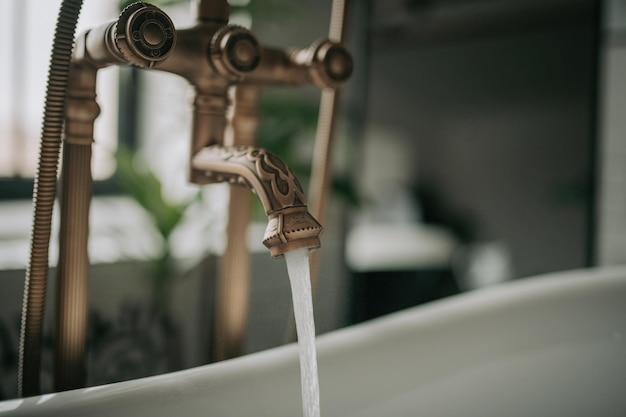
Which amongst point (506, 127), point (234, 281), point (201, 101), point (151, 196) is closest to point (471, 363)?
point (234, 281)

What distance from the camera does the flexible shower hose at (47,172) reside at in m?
0.37

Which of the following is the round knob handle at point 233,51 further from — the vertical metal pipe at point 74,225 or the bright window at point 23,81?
the bright window at point 23,81

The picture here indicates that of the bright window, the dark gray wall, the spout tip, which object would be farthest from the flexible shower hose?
the dark gray wall

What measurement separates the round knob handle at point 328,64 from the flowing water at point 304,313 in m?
0.16

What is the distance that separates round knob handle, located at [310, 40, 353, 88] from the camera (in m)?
0.47

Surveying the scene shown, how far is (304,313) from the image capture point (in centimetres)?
38

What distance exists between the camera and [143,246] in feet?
2.70

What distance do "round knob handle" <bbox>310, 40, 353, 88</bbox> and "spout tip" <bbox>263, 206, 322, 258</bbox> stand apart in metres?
0.16

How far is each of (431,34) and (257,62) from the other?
1.30 meters

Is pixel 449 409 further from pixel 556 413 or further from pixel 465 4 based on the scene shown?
pixel 465 4

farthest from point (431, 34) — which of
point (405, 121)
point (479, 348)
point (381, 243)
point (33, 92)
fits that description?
point (479, 348)

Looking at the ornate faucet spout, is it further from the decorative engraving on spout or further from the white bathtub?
the white bathtub

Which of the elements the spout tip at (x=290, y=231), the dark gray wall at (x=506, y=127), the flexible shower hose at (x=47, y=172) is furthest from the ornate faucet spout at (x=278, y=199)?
the dark gray wall at (x=506, y=127)

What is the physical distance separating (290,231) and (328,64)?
186 mm
